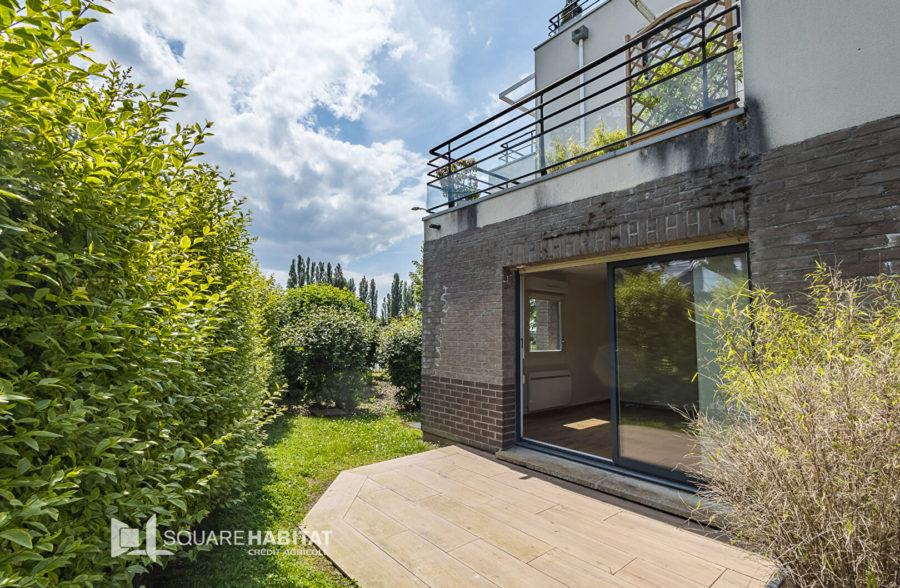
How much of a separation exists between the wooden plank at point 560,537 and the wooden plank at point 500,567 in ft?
1.23

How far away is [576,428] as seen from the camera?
624 cm

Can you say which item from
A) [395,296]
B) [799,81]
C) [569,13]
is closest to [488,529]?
[799,81]

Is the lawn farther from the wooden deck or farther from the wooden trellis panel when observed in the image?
the wooden trellis panel

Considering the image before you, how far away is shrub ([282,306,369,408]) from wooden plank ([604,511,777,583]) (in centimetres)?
Answer: 605

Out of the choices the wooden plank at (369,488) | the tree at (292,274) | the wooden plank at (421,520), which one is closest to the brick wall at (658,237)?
the wooden plank at (369,488)

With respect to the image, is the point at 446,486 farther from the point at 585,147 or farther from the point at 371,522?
the point at 585,147

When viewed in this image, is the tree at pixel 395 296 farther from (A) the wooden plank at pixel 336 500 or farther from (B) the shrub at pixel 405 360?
(A) the wooden plank at pixel 336 500

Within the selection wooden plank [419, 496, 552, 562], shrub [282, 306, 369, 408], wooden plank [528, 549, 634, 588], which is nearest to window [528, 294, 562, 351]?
shrub [282, 306, 369, 408]

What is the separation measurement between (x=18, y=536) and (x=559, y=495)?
3809 mm

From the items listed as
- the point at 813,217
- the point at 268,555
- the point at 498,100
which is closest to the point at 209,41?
the point at 268,555

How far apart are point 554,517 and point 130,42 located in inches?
239

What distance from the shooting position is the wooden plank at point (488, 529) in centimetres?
290

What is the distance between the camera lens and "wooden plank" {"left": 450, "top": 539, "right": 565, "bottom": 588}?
99.0 inches

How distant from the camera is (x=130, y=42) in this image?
3965mm
